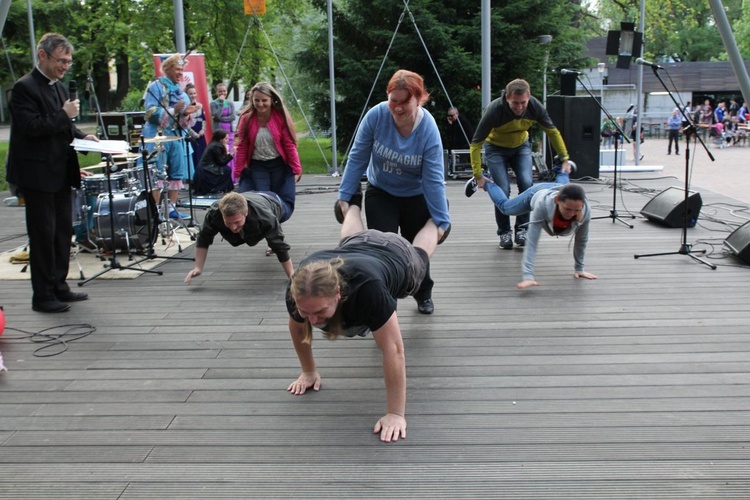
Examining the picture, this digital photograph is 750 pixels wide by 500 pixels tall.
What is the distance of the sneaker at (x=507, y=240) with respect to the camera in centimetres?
717

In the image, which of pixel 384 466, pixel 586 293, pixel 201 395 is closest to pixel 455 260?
pixel 586 293

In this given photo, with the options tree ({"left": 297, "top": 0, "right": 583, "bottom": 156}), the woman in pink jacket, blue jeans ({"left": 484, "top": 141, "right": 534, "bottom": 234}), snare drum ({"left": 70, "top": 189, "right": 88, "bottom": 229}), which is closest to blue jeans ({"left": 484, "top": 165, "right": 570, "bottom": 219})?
blue jeans ({"left": 484, "top": 141, "right": 534, "bottom": 234})

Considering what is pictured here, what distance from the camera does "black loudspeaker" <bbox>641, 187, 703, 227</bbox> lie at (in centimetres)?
767

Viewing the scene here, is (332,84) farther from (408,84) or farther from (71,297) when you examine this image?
(408,84)

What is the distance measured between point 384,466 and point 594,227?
594cm

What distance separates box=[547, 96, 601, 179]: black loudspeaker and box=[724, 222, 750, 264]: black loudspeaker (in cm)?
639

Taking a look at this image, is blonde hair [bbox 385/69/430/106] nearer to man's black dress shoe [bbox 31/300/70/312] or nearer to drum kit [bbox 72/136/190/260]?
man's black dress shoe [bbox 31/300/70/312]

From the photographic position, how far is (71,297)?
18.0ft

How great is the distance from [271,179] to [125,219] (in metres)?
1.38

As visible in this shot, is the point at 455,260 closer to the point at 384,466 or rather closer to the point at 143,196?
the point at 143,196

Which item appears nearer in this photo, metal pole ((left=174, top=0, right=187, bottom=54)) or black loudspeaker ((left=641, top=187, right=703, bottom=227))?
black loudspeaker ((left=641, top=187, right=703, bottom=227))

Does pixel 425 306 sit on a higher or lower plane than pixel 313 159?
lower

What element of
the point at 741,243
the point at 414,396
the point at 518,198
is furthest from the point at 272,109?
the point at 741,243

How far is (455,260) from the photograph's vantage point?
677cm
